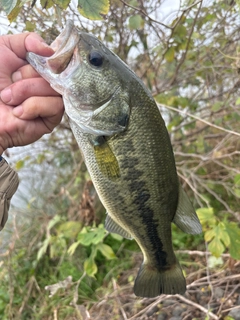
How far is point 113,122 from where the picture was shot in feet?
4.47

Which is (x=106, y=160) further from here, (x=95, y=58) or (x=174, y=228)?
(x=174, y=228)

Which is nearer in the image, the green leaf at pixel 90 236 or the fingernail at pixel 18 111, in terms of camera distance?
the fingernail at pixel 18 111

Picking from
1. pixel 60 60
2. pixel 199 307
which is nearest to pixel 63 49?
pixel 60 60

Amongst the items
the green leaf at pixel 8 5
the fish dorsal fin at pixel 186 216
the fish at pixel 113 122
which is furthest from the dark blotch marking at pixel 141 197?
the green leaf at pixel 8 5

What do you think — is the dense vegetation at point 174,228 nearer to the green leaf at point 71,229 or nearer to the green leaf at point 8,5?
the green leaf at point 71,229

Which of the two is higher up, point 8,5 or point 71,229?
point 8,5

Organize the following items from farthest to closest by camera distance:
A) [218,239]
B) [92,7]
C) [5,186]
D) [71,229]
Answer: [71,229] → [218,239] → [5,186] → [92,7]

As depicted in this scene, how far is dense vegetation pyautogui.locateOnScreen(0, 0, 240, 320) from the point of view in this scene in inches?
105

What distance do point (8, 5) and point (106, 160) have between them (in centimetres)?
64

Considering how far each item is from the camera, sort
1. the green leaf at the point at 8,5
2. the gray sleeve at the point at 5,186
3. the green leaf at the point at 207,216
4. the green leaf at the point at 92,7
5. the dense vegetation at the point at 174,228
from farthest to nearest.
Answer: the dense vegetation at the point at 174,228, the green leaf at the point at 207,216, the gray sleeve at the point at 5,186, the green leaf at the point at 92,7, the green leaf at the point at 8,5

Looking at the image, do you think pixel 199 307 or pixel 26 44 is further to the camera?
pixel 199 307

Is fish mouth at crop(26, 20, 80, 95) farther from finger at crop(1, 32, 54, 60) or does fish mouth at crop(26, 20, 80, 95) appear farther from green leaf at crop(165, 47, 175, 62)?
green leaf at crop(165, 47, 175, 62)

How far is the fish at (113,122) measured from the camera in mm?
1315

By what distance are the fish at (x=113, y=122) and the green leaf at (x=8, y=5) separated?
19 centimetres
